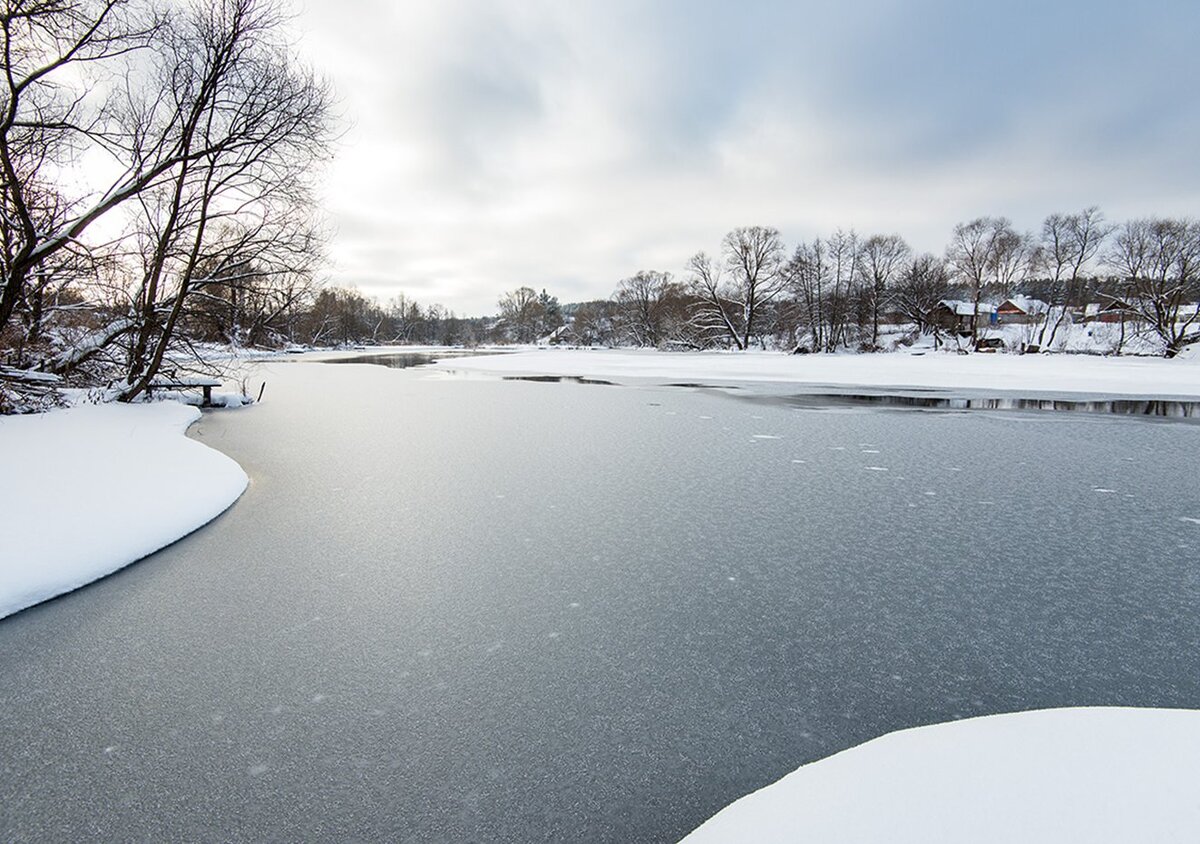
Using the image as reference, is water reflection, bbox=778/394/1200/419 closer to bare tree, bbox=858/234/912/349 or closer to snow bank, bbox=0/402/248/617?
snow bank, bbox=0/402/248/617

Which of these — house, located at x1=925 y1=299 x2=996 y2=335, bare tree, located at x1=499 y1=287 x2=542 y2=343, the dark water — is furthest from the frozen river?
bare tree, located at x1=499 y1=287 x2=542 y2=343

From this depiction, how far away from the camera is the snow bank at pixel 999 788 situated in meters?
1.65

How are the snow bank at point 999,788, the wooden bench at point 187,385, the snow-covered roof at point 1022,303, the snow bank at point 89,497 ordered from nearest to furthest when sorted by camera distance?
1. the snow bank at point 999,788
2. the snow bank at point 89,497
3. the wooden bench at point 187,385
4. the snow-covered roof at point 1022,303

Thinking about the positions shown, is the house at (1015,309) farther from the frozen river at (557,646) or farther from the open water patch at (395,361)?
the frozen river at (557,646)

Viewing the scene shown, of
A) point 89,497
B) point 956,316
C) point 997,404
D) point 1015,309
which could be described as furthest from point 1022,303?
point 89,497

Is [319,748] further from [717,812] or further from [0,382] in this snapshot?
[0,382]


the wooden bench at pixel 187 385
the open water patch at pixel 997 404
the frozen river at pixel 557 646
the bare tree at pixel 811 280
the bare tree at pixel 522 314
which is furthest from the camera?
the bare tree at pixel 522 314

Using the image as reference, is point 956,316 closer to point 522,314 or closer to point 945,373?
point 945,373

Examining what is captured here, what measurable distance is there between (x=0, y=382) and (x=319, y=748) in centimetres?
1112

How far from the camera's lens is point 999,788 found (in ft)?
6.04

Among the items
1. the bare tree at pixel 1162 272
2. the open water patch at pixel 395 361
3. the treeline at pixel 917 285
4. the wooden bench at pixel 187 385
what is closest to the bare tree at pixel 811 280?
the treeline at pixel 917 285

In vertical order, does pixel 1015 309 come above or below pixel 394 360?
above

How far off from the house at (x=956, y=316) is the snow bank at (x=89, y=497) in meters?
55.3

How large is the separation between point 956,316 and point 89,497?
218ft
